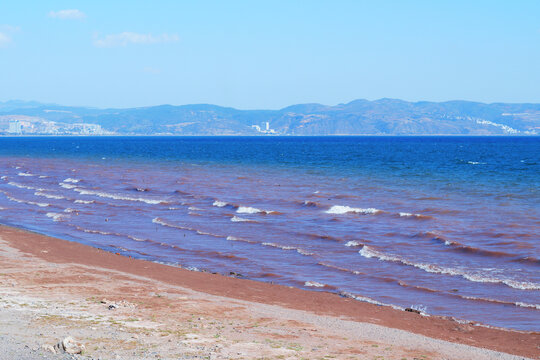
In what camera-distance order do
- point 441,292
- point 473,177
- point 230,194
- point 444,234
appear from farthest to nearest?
point 473,177 < point 230,194 < point 444,234 < point 441,292

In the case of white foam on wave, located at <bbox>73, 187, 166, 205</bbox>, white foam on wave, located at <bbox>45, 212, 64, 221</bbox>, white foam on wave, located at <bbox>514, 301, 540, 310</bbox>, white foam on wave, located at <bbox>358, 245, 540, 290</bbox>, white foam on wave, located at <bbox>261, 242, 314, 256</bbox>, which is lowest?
white foam on wave, located at <bbox>45, 212, 64, 221</bbox>

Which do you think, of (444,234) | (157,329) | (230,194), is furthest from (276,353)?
(230,194)

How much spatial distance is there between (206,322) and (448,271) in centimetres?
944

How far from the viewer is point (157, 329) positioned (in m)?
12.0

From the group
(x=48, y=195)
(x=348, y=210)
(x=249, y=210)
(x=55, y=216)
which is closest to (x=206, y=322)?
(x=249, y=210)

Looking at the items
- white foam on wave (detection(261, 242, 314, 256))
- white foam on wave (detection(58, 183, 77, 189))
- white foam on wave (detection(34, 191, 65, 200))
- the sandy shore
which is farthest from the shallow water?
the sandy shore

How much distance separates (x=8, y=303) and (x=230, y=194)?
29.0m

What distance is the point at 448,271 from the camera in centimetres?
1953

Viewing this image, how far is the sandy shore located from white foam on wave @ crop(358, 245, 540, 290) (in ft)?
14.1

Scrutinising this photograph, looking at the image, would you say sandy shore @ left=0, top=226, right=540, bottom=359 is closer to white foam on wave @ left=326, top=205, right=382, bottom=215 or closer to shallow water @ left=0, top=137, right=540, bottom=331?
shallow water @ left=0, top=137, right=540, bottom=331

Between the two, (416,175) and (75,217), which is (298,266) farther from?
(416,175)

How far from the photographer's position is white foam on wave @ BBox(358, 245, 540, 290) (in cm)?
1780

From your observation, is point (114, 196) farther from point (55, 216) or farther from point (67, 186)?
point (55, 216)

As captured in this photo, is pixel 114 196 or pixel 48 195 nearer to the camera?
pixel 114 196
